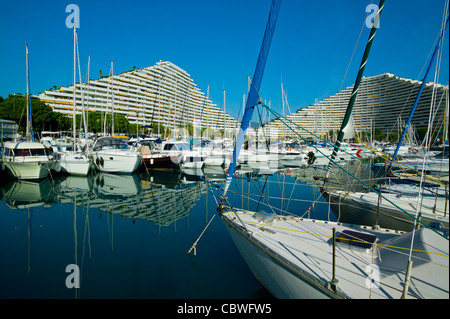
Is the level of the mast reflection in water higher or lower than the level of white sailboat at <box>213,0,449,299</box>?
lower

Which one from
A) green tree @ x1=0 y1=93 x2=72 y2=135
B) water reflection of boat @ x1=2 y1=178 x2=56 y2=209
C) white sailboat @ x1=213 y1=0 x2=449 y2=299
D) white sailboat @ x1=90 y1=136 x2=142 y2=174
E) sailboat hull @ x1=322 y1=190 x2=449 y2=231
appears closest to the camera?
white sailboat @ x1=213 y1=0 x2=449 y2=299

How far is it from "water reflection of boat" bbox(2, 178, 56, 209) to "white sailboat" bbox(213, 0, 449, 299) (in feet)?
37.1

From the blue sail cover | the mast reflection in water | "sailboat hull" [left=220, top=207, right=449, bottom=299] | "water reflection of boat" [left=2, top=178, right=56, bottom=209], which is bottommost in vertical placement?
the mast reflection in water

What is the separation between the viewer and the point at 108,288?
5.20 meters

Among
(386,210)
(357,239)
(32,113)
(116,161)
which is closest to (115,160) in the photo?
(116,161)

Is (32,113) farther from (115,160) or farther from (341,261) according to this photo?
(341,261)

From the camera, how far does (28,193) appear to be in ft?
44.8

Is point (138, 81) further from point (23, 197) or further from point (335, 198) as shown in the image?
point (335, 198)

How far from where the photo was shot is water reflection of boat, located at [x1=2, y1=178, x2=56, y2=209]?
11633 mm

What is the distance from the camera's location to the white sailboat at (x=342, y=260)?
3252mm

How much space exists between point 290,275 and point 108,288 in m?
3.92

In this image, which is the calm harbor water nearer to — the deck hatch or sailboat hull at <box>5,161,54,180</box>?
the deck hatch

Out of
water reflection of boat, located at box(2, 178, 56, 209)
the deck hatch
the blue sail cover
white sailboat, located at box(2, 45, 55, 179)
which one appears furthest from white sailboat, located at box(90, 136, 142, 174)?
the deck hatch

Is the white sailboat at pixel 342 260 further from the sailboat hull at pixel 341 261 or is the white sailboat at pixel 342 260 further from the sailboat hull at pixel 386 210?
the sailboat hull at pixel 386 210
